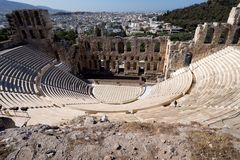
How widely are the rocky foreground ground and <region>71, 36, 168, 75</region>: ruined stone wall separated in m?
21.4

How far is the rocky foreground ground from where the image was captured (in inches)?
248

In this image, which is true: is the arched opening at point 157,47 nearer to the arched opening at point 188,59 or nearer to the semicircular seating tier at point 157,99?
the arched opening at point 188,59

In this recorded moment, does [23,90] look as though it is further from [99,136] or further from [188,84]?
[188,84]

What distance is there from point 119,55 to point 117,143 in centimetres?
2346

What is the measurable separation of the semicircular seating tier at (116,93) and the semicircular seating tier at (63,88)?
3.53 ft

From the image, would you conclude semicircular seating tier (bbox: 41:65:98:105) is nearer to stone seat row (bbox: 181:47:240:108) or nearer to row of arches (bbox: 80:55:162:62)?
row of arches (bbox: 80:55:162:62)

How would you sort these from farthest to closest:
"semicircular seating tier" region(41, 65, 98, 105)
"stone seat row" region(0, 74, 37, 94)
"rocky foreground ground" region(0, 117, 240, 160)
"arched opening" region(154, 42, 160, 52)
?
"arched opening" region(154, 42, 160, 52), "semicircular seating tier" region(41, 65, 98, 105), "stone seat row" region(0, 74, 37, 94), "rocky foreground ground" region(0, 117, 240, 160)

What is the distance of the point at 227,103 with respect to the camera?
40.9 ft

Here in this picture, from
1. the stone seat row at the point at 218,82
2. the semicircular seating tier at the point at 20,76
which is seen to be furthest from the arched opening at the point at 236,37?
the semicircular seating tier at the point at 20,76

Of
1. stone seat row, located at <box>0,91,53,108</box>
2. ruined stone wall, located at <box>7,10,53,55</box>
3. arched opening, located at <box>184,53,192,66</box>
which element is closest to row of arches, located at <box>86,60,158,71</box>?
arched opening, located at <box>184,53,192,66</box>

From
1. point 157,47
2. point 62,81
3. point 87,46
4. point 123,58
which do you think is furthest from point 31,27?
point 157,47

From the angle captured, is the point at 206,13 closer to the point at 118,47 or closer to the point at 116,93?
the point at 118,47

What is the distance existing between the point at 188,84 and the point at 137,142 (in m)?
13.8

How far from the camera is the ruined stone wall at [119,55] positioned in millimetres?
28406
